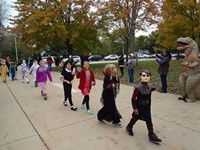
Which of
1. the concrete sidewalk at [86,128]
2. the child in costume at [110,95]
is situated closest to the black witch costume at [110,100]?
the child in costume at [110,95]

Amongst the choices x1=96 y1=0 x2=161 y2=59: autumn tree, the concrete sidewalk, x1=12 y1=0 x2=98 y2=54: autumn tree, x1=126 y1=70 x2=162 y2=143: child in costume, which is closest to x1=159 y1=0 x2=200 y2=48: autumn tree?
x1=96 y1=0 x2=161 y2=59: autumn tree

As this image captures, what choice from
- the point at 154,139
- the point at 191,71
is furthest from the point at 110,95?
the point at 191,71

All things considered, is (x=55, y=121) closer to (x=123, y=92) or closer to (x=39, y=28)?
(x=123, y=92)

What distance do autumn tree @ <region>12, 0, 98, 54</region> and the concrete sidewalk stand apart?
42.0 feet

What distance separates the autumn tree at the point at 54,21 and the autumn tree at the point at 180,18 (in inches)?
256

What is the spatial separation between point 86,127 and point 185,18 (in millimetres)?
15328

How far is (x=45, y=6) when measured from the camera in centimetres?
1898

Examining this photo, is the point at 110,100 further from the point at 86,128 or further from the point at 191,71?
the point at 191,71

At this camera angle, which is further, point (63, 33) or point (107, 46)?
point (107, 46)

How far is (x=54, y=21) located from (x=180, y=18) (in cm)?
1120

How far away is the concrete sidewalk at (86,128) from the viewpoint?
145 inches

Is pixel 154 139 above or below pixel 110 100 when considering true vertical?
below

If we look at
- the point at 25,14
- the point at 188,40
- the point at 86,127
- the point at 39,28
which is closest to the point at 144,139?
the point at 86,127

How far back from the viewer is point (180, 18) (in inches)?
645
